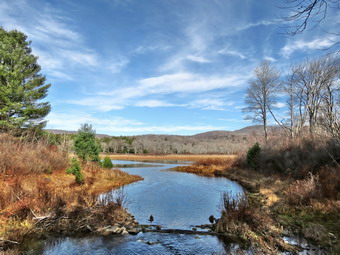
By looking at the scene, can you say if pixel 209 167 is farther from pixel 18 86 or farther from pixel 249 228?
pixel 249 228

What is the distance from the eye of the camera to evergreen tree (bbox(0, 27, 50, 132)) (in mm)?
24828

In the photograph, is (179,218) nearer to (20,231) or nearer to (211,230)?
(211,230)

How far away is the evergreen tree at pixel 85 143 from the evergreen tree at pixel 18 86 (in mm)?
4753

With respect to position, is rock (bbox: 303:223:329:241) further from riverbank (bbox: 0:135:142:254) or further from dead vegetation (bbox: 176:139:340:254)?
riverbank (bbox: 0:135:142:254)

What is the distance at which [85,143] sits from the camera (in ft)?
93.1

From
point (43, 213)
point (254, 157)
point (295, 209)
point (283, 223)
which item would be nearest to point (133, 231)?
point (43, 213)

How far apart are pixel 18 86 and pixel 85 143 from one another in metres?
8.84

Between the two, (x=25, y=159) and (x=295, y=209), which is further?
(x=25, y=159)

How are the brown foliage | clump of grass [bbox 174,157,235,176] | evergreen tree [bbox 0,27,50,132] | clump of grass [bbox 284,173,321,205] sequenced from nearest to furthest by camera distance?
clump of grass [bbox 284,173,321,205] → the brown foliage → evergreen tree [bbox 0,27,50,132] → clump of grass [bbox 174,157,235,176]

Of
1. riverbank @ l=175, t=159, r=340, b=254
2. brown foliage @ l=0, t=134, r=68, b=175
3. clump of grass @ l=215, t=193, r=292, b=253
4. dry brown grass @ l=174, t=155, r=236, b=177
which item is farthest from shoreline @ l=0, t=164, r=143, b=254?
dry brown grass @ l=174, t=155, r=236, b=177

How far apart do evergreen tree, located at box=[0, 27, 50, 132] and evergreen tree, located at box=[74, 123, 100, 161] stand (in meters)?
4.75

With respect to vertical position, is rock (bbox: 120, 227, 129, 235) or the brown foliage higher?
the brown foliage

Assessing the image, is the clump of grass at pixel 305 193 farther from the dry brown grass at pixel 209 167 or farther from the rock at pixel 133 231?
the dry brown grass at pixel 209 167

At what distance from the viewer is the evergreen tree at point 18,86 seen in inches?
977
